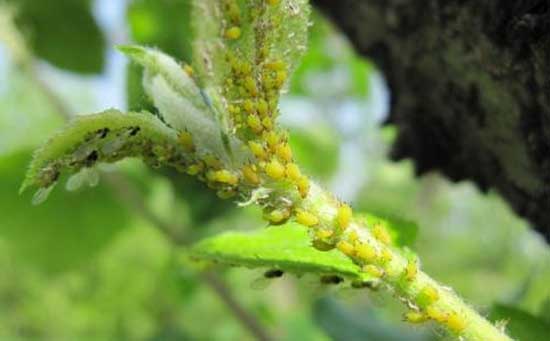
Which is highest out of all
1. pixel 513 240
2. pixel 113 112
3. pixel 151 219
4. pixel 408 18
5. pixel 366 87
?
pixel 513 240

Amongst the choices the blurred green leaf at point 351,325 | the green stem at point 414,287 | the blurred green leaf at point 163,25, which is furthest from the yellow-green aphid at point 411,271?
the blurred green leaf at point 163,25

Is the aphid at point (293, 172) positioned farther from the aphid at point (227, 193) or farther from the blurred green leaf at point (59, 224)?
the blurred green leaf at point (59, 224)

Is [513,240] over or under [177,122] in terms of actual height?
over

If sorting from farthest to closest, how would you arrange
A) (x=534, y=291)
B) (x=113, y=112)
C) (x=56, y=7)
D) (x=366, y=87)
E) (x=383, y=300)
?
(x=366, y=87) < (x=56, y=7) < (x=534, y=291) < (x=383, y=300) < (x=113, y=112)

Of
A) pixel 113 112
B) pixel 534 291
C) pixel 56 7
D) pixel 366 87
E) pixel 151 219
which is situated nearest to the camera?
pixel 113 112

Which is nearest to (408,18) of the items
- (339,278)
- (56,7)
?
(339,278)

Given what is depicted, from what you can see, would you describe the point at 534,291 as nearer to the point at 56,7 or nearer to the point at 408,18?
the point at 408,18

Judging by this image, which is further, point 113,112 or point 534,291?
point 534,291
